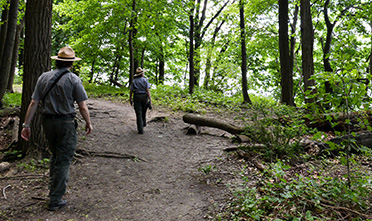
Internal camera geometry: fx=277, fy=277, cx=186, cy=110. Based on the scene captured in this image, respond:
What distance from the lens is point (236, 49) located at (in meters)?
26.0

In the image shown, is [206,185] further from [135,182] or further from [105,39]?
[105,39]

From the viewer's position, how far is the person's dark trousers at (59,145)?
431 cm

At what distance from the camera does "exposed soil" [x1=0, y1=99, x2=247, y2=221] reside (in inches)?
170

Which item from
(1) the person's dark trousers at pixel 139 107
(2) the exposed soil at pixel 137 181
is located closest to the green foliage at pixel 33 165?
(2) the exposed soil at pixel 137 181

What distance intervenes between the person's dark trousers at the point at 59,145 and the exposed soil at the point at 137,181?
13.3 inches

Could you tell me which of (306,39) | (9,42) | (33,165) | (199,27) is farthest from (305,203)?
(199,27)

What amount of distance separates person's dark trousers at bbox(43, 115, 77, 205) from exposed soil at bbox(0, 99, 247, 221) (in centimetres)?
34

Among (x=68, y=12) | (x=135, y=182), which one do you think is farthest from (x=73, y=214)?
(x=68, y=12)

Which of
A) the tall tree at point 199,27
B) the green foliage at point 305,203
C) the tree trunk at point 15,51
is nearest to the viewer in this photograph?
the green foliage at point 305,203

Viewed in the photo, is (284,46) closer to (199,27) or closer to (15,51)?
(199,27)

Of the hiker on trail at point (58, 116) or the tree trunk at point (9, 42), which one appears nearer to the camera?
the hiker on trail at point (58, 116)

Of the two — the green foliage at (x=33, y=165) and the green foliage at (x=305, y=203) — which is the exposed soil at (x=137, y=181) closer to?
the green foliage at (x=33, y=165)

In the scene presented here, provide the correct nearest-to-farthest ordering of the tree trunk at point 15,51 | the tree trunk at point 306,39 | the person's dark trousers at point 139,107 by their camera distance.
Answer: the person's dark trousers at point 139,107 → the tree trunk at point 306,39 → the tree trunk at point 15,51

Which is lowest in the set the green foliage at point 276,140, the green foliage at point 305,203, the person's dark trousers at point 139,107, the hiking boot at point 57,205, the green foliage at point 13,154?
the hiking boot at point 57,205
